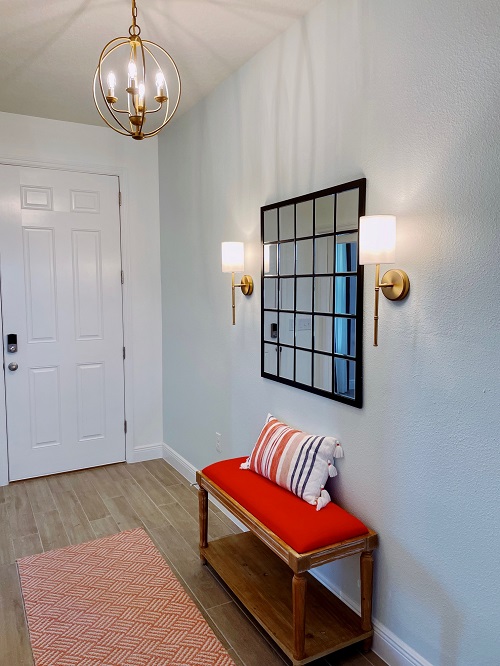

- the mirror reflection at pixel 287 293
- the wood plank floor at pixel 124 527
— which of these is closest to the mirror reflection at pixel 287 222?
the mirror reflection at pixel 287 293

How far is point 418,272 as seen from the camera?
1766 mm

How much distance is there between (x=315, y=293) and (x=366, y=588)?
4.02ft

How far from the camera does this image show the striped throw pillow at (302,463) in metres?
2.13

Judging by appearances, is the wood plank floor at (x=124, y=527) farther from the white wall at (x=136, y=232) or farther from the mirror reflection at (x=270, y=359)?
the mirror reflection at (x=270, y=359)

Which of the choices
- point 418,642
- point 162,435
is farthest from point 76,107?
point 418,642

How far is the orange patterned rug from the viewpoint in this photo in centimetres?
202

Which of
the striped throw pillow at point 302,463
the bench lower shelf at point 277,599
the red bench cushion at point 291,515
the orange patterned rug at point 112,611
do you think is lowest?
the orange patterned rug at point 112,611

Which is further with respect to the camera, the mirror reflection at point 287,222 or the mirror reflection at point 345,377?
the mirror reflection at point 287,222

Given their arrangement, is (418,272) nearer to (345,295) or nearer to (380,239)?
(380,239)

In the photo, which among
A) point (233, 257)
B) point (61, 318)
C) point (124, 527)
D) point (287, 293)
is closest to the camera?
point (287, 293)

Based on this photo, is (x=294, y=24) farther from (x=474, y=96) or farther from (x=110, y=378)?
(x=110, y=378)

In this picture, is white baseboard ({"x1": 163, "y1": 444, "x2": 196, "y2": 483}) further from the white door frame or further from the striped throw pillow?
the striped throw pillow

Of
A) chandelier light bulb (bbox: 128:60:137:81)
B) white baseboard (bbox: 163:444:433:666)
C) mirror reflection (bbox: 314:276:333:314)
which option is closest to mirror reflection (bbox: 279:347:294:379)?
mirror reflection (bbox: 314:276:333:314)

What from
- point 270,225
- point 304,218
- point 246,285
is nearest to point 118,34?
point 270,225
